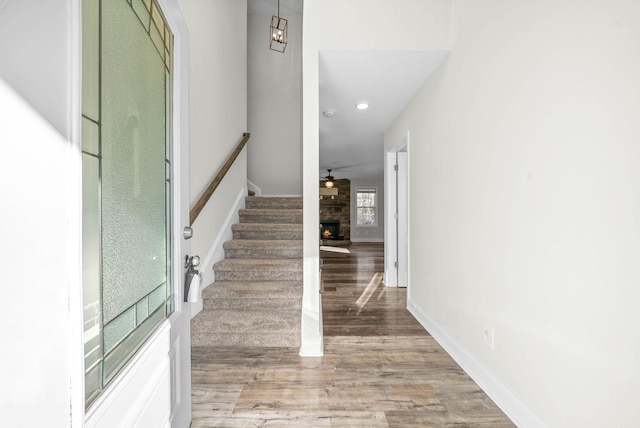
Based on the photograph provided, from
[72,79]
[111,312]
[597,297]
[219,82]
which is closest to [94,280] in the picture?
[111,312]

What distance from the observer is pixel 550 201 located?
4.56ft

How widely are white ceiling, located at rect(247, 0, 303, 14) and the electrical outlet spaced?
509cm

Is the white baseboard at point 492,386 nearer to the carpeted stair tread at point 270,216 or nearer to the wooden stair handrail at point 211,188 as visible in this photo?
the carpeted stair tread at point 270,216

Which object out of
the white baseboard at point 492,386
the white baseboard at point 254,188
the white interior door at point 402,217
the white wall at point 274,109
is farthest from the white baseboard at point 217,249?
the white interior door at point 402,217

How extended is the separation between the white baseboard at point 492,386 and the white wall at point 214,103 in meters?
2.11

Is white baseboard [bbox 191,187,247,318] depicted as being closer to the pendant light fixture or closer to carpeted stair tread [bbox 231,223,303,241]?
carpeted stair tread [bbox 231,223,303,241]

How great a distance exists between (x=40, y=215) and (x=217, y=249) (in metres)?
2.73

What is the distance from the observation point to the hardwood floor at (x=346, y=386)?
1655 mm

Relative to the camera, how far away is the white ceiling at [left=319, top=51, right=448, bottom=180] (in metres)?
2.46

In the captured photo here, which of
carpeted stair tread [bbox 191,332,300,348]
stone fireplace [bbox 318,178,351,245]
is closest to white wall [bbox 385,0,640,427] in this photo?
carpeted stair tread [bbox 191,332,300,348]

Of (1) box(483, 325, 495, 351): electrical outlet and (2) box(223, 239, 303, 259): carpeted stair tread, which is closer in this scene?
(1) box(483, 325, 495, 351): electrical outlet

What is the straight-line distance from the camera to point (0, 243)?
47 cm

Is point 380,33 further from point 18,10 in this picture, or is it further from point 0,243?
point 0,243

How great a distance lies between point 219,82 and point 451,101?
237cm
